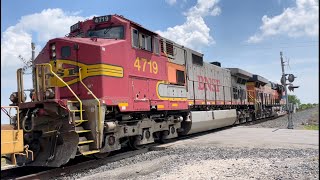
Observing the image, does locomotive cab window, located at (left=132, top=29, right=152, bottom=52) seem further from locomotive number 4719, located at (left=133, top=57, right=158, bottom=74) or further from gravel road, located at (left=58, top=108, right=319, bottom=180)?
gravel road, located at (left=58, top=108, right=319, bottom=180)

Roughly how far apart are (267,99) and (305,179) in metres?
28.8

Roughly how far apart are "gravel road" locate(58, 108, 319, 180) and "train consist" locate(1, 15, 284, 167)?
813 mm

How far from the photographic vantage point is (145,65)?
457 inches

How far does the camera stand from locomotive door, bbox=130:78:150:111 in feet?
35.7

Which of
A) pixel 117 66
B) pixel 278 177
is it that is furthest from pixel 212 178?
pixel 117 66

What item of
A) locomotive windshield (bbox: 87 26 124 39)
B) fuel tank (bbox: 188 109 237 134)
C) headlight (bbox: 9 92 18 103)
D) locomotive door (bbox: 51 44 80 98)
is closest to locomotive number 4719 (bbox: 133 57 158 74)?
locomotive windshield (bbox: 87 26 124 39)

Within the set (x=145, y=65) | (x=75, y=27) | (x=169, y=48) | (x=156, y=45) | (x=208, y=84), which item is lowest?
(x=208, y=84)

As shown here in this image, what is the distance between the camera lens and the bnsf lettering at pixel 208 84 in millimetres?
17536

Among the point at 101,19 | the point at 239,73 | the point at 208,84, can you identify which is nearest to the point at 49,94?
the point at 101,19

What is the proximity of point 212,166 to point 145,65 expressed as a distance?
4.71 meters

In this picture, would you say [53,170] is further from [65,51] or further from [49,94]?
[65,51]

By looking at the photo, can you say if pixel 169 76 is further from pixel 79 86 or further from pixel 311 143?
pixel 311 143

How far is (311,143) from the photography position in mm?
12766

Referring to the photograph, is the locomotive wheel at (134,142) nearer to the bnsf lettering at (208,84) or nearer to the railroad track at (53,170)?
the railroad track at (53,170)
